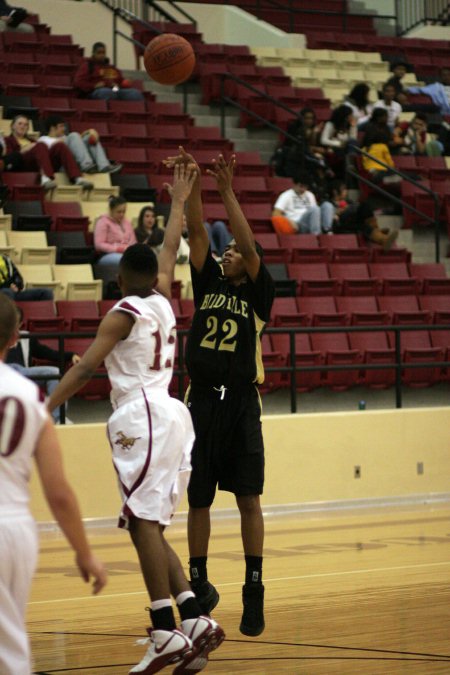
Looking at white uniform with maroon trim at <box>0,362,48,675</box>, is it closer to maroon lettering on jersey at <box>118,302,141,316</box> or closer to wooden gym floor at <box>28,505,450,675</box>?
maroon lettering on jersey at <box>118,302,141,316</box>

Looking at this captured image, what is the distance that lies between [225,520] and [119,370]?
505cm

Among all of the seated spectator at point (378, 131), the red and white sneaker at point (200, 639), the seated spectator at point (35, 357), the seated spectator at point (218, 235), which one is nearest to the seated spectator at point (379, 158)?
the seated spectator at point (378, 131)

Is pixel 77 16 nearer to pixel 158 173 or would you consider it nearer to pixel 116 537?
pixel 158 173

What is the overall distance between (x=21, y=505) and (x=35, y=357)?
6.44 meters

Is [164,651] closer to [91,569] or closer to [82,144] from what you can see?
[91,569]

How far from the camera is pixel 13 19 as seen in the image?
15.7m

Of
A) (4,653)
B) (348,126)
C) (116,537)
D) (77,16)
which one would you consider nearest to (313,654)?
(4,653)

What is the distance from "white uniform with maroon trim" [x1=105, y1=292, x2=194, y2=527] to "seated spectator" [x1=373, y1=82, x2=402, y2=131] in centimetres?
1249

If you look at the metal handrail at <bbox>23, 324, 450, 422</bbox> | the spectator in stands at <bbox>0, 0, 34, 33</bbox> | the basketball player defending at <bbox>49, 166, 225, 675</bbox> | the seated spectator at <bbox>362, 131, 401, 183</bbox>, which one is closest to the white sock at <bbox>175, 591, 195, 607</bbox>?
the basketball player defending at <bbox>49, 166, 225, 675</bbox>

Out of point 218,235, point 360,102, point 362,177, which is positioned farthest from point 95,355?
point 360,102

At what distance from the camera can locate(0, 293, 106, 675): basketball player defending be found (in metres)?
3.30

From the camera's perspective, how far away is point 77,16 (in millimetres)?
17578

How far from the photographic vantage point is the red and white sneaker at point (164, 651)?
15.8ft

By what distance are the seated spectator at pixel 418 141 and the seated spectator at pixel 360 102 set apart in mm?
498
